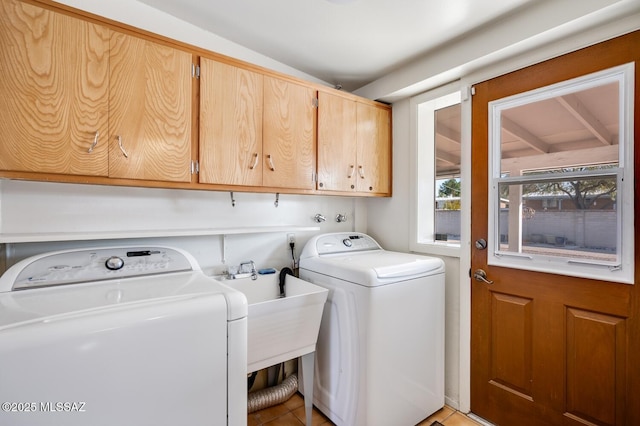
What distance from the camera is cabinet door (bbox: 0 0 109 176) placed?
1.10m

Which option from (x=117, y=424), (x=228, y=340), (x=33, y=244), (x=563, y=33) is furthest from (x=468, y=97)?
(x=33, y=244)

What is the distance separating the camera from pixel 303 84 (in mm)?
1868

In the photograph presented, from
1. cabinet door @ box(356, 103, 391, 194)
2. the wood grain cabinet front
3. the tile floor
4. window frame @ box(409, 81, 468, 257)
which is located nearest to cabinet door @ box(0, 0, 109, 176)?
the wood grain cabinet front

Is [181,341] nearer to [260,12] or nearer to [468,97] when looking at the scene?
[260,12]

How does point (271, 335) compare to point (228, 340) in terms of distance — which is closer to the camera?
point (228, 340)

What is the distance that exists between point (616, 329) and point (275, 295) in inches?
70.8

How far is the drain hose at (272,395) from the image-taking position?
6.12 ft

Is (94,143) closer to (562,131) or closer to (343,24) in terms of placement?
(343,24)

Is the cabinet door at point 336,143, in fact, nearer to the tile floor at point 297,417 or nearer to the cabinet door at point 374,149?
the cabinet door at point 374,149

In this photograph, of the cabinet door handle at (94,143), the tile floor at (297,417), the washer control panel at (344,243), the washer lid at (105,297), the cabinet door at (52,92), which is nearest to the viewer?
the washer lid at (105,297)

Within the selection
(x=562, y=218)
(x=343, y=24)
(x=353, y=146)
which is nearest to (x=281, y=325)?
(x=353, y=146)

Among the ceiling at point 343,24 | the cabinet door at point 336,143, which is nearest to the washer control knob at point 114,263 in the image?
the cabinet door at point 336,143

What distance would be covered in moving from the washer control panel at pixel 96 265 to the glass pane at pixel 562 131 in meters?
1.95

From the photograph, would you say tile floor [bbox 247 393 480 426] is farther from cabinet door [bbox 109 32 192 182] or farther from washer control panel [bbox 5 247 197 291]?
cabinet door [bbox 109 32 192 182]
